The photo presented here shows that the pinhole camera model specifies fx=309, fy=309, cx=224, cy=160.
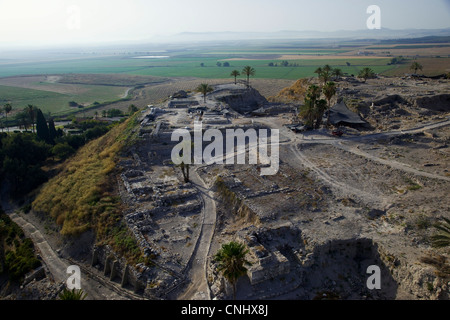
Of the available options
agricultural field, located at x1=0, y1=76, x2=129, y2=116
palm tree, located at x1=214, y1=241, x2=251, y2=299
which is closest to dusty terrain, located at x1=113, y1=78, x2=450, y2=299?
palm tree, located at x1=214, y1=241, x2=251, y2=299

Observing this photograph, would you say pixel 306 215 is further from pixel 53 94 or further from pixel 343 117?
pixel 53 94

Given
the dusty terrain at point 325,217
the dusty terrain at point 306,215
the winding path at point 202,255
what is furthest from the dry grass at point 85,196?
the winding path at point 202,255

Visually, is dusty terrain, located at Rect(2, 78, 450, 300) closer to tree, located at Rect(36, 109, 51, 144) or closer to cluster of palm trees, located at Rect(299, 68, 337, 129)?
cluster of palm trees, located at Rect(299, 68, 337, 129)

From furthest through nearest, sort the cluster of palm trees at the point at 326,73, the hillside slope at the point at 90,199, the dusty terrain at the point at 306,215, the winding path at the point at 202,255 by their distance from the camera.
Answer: the cluster of palm trees at the point at 326,73
the hillside slope at the point at 90,199
the dusty terrain at the point at 306,215
the winding path at the point at 202,255

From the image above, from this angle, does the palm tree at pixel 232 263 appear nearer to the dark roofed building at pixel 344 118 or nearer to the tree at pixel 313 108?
the tree at pixel 313 108

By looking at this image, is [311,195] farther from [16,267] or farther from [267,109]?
[267,109]

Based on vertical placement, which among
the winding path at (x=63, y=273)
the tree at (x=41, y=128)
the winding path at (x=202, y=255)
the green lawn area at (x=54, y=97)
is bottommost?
the winding path at (x=63, y=273)

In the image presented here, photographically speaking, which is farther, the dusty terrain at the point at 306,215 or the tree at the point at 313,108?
the tree at the point at 313,108
